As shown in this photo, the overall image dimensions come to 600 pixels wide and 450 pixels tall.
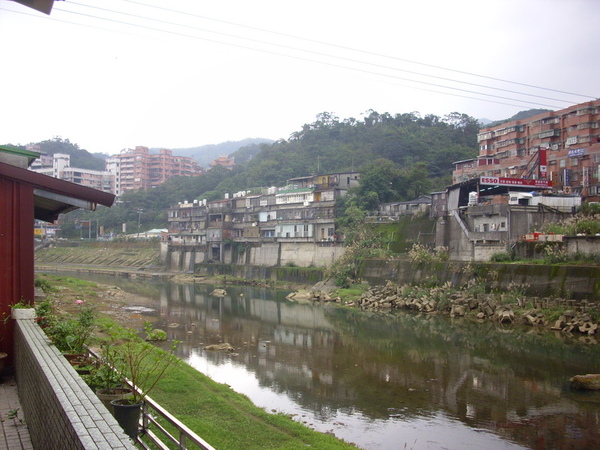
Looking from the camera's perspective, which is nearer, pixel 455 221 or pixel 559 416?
pixel 559 416

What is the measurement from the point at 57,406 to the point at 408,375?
1596 cm

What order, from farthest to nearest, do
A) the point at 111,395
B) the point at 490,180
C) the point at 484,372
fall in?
1. the point at 490,180
2. the point at 484,372
3. the point at 111,395

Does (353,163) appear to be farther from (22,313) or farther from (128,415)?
(128,415)


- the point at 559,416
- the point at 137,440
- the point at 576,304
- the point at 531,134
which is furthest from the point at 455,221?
the point at 137,440

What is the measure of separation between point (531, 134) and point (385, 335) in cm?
4045

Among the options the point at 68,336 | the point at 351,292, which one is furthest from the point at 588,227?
the point at 68,336

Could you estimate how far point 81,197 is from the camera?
1192cm

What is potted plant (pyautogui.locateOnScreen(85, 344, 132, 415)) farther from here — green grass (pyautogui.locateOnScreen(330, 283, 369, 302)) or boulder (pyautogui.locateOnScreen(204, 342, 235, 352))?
green grass (pyautogui.locateOnScreen(330, 283, 369, 302))

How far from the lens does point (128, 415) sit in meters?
6.69

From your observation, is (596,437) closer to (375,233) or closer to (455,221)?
(455,221)

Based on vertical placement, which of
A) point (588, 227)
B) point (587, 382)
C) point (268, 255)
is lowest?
point (587, 382)

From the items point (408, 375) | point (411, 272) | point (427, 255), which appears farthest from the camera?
point (411, 272)

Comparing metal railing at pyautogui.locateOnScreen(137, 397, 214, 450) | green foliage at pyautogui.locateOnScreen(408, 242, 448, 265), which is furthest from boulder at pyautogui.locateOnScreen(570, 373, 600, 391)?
green foliage at pyautogui.locateOnScreen(408, 242, 448, 265)

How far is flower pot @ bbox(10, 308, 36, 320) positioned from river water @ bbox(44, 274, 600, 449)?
7518 mm
